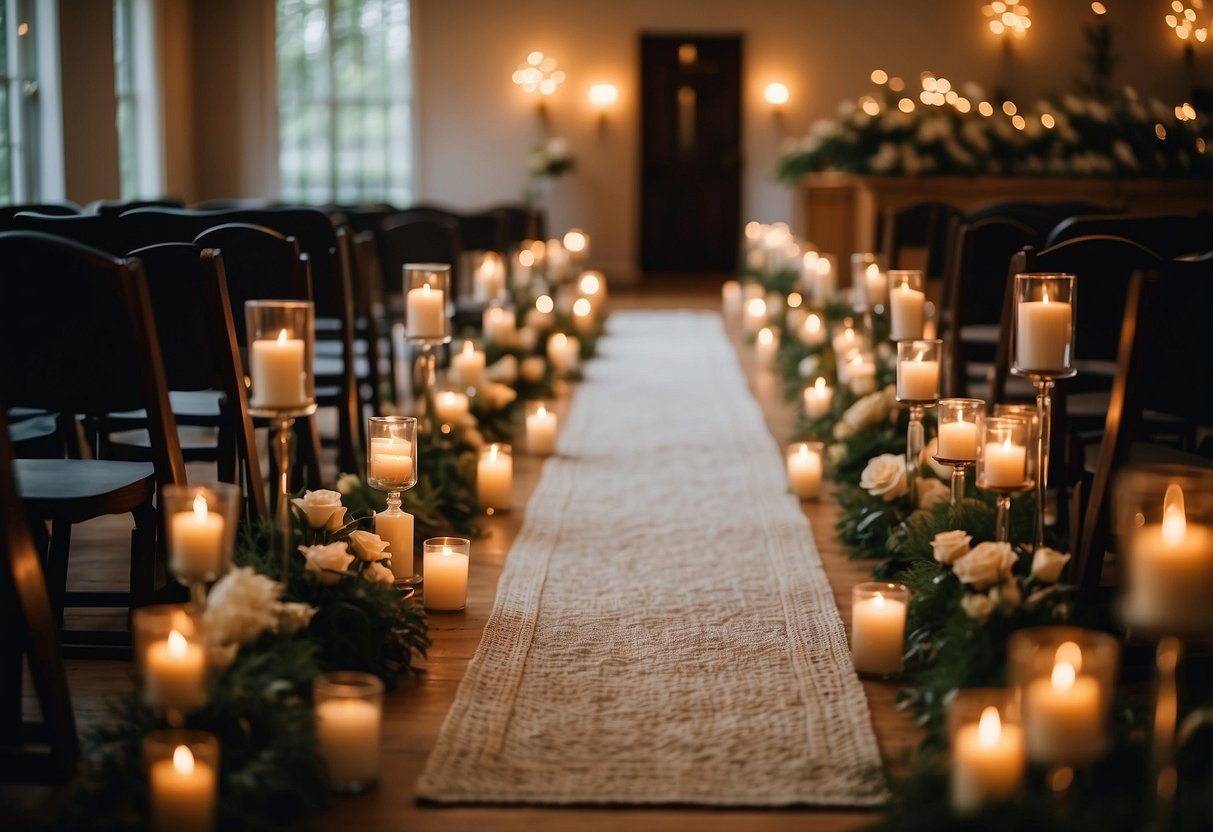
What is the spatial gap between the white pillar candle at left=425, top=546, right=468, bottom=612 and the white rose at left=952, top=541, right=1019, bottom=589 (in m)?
1.19

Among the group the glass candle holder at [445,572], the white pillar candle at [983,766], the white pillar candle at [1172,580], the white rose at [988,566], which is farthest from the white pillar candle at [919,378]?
the white pillar candle at [1172,580]

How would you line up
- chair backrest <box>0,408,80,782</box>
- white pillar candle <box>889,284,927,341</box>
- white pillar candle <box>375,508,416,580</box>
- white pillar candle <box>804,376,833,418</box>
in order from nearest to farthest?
1. chair backrest <box>0,408,80,782</box>
2. white pillar candle <box>375,508,416,580</box>
3. white pillar candle <box>889,284,927,341</box>
4. white pillar candle <box>804,376,833,418</box>

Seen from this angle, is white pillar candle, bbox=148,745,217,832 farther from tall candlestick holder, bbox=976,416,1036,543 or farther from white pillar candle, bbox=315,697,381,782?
tall candlestick holder, bbox=976,416,1036,543

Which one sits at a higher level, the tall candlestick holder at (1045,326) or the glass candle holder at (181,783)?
the tall candlestick holder at (1045,326)

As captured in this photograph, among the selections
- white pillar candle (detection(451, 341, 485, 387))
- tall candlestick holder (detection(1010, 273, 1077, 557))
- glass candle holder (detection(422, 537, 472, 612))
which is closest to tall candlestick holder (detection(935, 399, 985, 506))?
tall candlestick holder (detection(1010, 273, 1077, 557))

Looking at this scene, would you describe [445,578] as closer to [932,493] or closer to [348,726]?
[348,726]

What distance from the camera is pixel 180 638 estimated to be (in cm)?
205

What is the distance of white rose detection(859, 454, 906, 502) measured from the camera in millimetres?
3568

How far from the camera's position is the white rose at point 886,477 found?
3568 millimetres

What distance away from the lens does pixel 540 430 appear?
5211mm

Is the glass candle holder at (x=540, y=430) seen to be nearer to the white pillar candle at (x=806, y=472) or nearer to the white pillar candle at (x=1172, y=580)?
the white pillar candle at (x=806, y=472)

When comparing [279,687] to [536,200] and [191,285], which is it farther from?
[536,200]

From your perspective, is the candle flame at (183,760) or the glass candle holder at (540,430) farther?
the glass candle holder at (540,430)

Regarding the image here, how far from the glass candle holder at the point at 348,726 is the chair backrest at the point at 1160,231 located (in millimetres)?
2301
